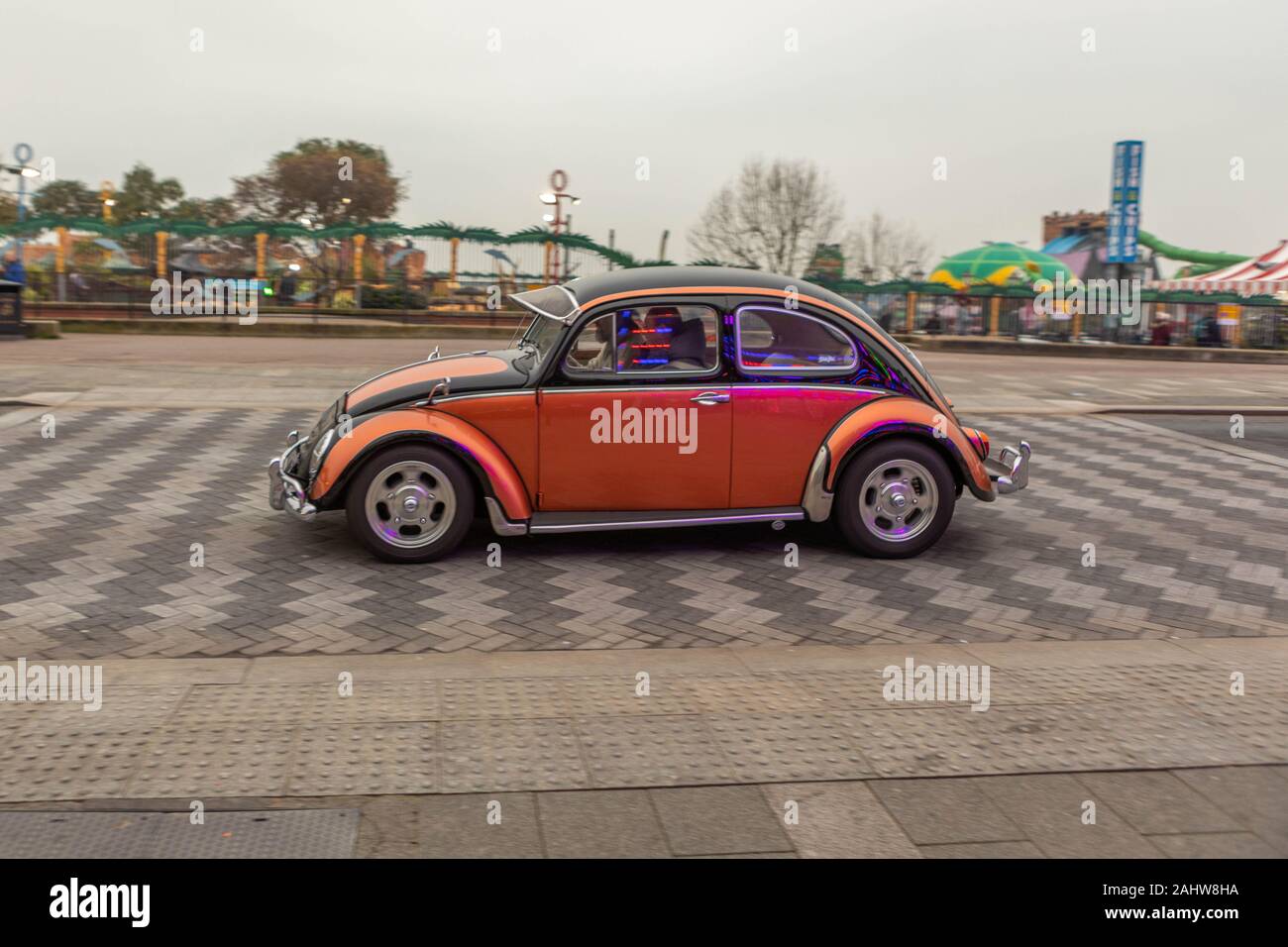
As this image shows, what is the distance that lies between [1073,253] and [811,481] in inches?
2624

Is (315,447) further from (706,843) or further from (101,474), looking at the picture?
(706,843)

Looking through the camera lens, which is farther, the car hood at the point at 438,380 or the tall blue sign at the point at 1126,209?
the tall blue sign at the point at 1126,209

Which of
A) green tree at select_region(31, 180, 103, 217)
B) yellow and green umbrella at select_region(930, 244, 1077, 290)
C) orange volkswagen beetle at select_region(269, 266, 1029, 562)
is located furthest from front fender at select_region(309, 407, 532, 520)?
green tree at select_region(31, 180, 103, 217)

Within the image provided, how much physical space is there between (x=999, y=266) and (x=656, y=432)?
48226mm

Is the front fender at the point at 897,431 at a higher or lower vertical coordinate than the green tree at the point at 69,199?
lower

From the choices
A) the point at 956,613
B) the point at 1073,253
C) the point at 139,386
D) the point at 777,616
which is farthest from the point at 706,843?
the point at 1073,253

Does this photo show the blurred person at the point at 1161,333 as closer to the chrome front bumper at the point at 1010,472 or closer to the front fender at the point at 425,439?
the chrome front bumper at the point at 1010,472

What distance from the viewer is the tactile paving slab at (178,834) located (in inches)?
128

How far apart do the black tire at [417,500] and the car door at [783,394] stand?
1.60 metres

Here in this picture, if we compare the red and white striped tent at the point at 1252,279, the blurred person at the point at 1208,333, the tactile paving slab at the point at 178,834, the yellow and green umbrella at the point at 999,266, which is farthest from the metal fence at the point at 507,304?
the tactile paving slab at the point at 178,834

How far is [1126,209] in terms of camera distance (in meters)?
36.5

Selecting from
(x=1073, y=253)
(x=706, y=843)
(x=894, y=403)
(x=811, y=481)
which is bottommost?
(x=706, y=843)

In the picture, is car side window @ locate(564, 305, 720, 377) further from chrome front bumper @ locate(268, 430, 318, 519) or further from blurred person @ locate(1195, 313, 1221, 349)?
blurred person @ locate(1195, 313, 1221, 349)
